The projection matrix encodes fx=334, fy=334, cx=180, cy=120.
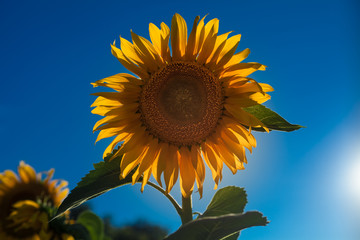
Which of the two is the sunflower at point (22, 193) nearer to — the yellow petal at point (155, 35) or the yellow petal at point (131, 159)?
the yellow petal at point (131, 159)

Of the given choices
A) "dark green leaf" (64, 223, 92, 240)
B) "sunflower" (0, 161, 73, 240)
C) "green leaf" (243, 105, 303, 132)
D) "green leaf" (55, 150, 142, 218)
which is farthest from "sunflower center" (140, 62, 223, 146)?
"sunflower" (0, 161, 73, 240)

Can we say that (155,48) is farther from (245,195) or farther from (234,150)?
(245,195)

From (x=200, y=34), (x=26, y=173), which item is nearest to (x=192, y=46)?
(x=200, y=34)

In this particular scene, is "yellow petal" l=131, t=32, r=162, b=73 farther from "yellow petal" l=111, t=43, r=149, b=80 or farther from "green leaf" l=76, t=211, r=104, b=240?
"green leaf" l=76, t=211, r=104, b=240

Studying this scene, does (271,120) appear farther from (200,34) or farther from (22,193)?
(22,193)

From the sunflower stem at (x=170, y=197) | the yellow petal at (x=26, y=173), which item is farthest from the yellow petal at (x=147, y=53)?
the yellow petal at (x=26, y=173)
